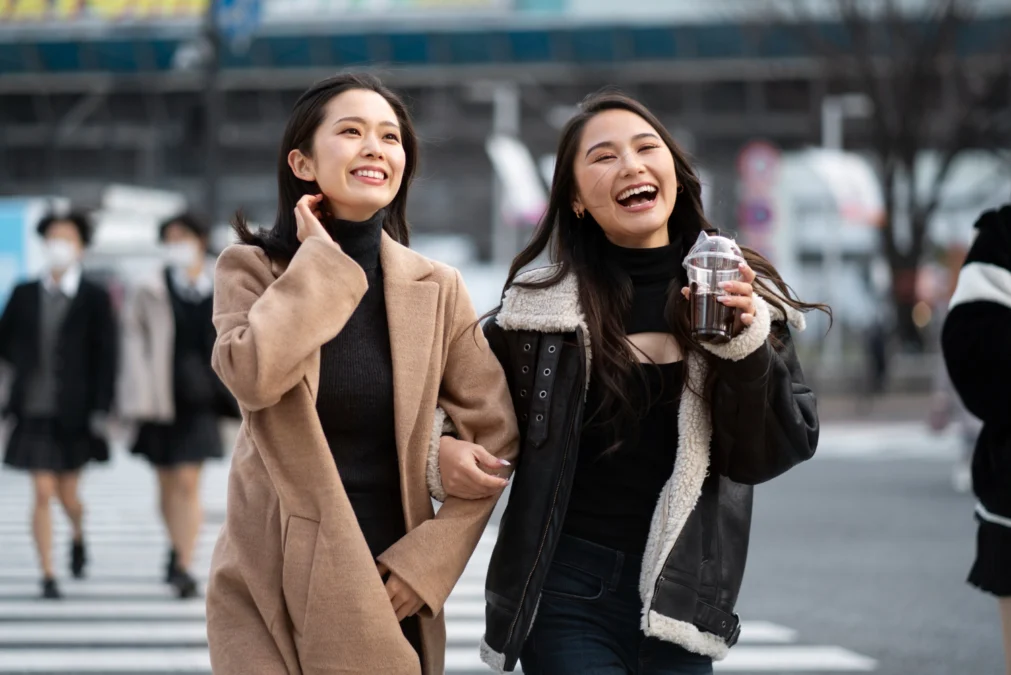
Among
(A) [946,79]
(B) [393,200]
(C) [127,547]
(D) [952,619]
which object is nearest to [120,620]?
(C) [127,547]

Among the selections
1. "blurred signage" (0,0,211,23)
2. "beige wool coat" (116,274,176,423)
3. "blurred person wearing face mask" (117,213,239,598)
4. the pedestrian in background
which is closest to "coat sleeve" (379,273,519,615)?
the pedestrian in background

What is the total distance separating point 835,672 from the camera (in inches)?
256

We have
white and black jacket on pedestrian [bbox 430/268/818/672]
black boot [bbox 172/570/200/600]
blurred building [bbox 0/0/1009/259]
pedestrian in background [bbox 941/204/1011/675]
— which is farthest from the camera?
blurred building [bbox 0/0/1009/259]

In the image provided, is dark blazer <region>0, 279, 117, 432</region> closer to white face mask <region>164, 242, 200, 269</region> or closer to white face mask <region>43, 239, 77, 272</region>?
white face mask <region>43, 239, 77, 272</region>

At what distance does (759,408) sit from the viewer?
307 centimetres

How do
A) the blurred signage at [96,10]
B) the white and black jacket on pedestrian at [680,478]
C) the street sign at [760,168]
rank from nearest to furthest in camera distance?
the white and black jacket on pedestrian at [680,478] < the street sign at [760,168] < the blurred signage at [96,10]

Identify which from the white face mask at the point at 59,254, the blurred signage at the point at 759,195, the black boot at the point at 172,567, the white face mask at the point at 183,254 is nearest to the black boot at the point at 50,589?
the black boot at the point at 172,567

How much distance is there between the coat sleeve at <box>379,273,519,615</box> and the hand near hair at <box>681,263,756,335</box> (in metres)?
0.51

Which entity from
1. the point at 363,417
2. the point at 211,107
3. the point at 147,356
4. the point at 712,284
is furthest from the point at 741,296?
the point at 211,107

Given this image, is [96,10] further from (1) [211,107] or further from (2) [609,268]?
(2) [609,268]

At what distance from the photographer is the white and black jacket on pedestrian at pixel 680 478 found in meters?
3.12

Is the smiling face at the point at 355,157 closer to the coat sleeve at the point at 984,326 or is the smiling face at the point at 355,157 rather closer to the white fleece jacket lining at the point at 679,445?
the white fleece jacket lining at the point at 679,445

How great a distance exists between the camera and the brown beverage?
9.52 feet

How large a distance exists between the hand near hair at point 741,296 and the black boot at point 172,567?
19.3ft
